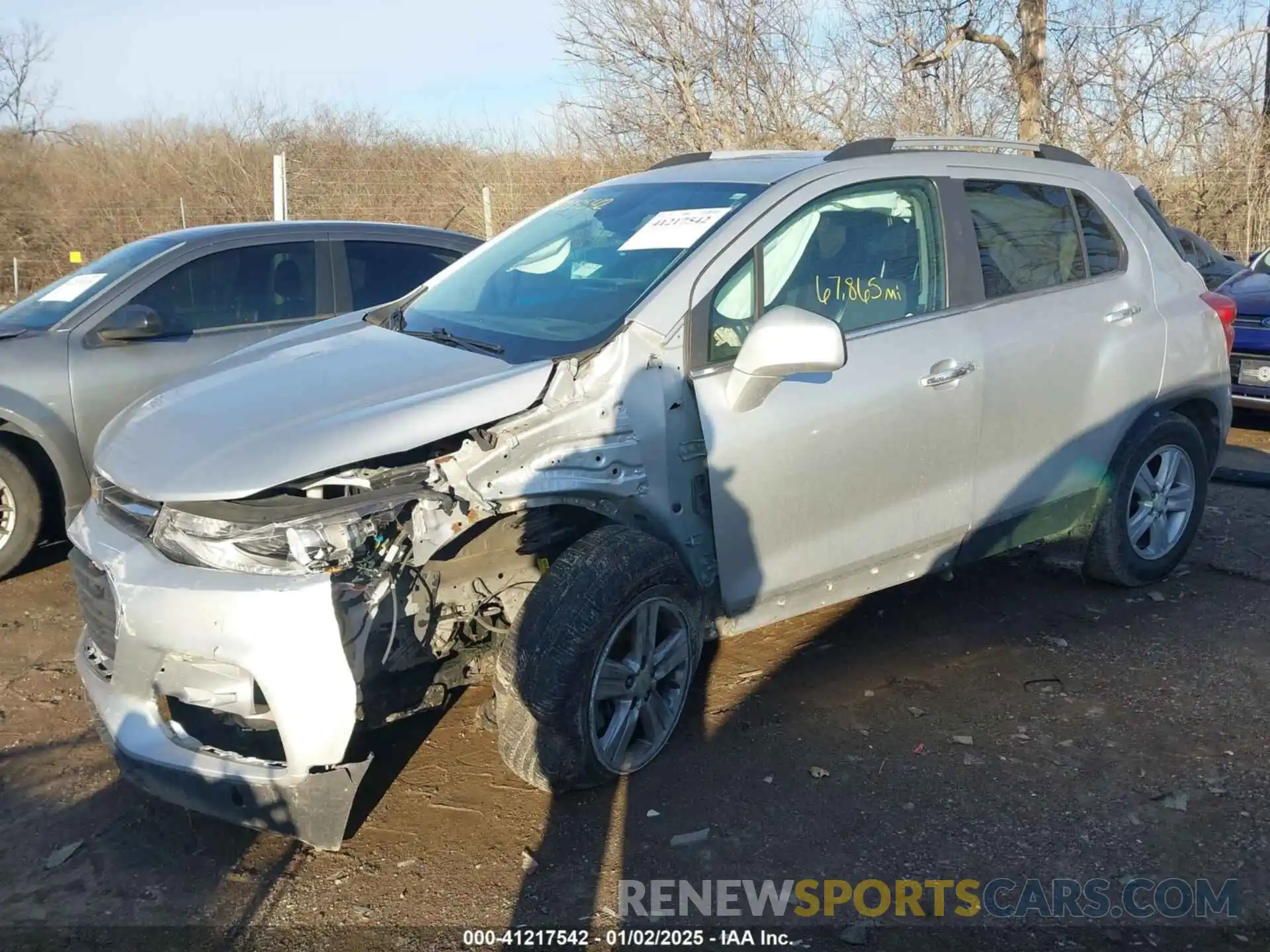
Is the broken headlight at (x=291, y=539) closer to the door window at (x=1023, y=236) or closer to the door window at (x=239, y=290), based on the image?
the door window at (x=1023, y=236)

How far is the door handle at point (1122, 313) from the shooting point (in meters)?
4.45

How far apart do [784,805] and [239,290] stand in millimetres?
4241

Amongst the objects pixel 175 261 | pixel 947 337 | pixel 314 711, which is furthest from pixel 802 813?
pixel 175 261

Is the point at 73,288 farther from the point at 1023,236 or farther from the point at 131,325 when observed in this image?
the point at 1023,236

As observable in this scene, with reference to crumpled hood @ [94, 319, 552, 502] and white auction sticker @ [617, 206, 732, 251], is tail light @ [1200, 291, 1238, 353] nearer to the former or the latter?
white auction sticker @ [617, 206, 732, 251]

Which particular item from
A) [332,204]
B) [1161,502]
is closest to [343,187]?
[332,204]

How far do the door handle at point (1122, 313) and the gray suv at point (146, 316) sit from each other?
3881mm

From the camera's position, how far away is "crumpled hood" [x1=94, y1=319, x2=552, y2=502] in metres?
2.83

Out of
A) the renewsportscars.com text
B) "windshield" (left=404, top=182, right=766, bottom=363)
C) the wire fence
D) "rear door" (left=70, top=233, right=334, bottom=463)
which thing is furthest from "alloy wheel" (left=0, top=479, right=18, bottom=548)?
the wire fence

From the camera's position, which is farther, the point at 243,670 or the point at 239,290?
the point at 239,290

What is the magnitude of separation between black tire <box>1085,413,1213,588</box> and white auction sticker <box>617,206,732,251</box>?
2.20 meters

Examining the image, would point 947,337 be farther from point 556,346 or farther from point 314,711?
point 314,711

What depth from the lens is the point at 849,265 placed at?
152 inches

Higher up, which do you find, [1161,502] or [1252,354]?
[1252,354]
